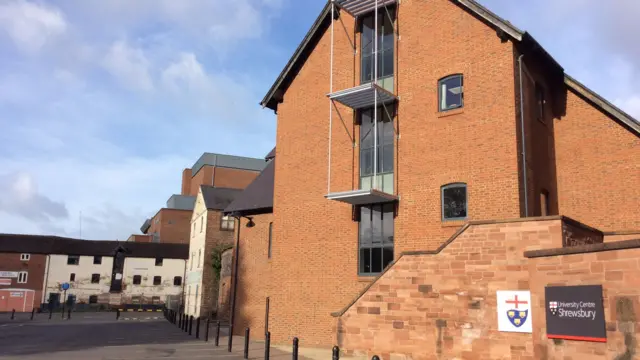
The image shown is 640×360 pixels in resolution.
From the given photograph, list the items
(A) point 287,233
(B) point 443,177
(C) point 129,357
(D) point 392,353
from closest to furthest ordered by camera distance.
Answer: (D) point 392,353 → (C) point 129,357 → (B) point 443,177 → (A) point 287,233

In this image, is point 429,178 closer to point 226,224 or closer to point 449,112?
point 449,112

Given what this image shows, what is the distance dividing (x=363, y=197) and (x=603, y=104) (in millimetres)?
8250

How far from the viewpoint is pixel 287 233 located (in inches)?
813

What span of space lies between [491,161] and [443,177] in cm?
156

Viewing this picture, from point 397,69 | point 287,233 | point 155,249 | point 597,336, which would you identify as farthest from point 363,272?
point 155,249

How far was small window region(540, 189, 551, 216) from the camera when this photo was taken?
16.7 meters

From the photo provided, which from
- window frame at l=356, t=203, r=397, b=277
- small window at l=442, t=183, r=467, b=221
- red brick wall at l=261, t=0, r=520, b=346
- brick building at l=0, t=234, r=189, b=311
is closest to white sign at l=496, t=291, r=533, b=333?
red brick wall at l=261, t=0, r=520, b=346

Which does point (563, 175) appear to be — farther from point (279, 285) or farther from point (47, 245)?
Result: point (47, 245)

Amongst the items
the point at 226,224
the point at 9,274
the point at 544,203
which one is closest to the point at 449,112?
the point at 544,203

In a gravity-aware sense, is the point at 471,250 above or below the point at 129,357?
above

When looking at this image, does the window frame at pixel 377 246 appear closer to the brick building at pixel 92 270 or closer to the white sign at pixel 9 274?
the brick building at pixel 92 270

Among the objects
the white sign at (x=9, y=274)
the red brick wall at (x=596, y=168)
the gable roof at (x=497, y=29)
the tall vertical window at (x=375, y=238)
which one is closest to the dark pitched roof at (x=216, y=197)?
the gable roof at (x=497, y=29)

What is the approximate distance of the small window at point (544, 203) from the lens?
16719 millimetres

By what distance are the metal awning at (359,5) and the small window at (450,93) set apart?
152 inches
